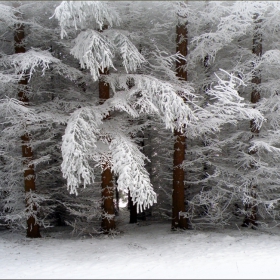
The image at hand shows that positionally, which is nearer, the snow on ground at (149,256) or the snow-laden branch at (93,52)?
the snow on ground at (149,256)

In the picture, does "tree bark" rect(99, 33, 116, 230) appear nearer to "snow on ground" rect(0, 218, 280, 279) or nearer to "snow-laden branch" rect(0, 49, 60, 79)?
"snow on ground" rect(0, 218, 280, 279)

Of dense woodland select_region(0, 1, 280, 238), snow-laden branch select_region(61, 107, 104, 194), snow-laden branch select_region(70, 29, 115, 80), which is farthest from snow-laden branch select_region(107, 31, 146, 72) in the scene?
snow-laden branch select_region(61, 107, 104, 194)

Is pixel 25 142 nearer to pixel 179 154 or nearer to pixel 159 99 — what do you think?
pixel 159 99

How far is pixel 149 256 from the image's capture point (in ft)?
27.1

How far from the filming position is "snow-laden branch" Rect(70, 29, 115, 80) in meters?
7.61

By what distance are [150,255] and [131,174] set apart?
2.67 metres

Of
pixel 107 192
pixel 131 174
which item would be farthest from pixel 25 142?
pixel 131 174

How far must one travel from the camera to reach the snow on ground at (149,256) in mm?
6969

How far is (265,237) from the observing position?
9875 mm

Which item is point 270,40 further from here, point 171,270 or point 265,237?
point 171,270

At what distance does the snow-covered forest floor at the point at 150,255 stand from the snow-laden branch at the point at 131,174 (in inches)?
64.7

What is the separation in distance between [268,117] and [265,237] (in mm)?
4231

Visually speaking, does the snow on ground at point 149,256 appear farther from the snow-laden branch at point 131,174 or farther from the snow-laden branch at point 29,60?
the snow-laden branch at point 29,60

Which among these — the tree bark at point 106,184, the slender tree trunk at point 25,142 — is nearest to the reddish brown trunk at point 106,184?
the tree bark at point 106,184
